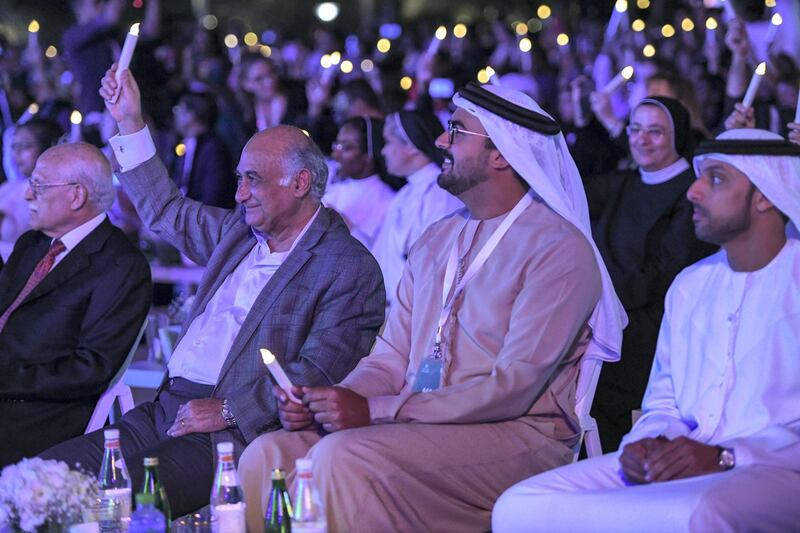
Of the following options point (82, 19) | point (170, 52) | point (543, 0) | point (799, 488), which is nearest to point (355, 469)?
point (799, 488)

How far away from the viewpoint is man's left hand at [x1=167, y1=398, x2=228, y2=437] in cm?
466

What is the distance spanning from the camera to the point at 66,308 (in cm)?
523

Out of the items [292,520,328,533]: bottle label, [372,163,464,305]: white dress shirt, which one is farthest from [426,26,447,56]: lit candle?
[292,520,328,533]: bottle label

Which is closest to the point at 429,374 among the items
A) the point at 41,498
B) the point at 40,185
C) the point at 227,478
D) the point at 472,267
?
the point at 472,267

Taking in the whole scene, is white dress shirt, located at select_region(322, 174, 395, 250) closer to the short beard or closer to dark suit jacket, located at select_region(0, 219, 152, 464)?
dark suit jacket, located at select_region(0, 219, 152, 464)

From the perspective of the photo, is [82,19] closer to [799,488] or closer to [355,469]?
[355,469]

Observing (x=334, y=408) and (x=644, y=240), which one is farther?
(x=644, y=240)

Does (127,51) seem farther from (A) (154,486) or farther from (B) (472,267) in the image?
(A) (154,486)

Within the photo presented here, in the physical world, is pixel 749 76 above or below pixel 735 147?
above

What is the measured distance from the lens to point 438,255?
4.69 m

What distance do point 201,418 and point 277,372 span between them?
839mm

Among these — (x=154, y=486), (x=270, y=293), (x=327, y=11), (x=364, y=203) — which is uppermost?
(x=327, y=11)

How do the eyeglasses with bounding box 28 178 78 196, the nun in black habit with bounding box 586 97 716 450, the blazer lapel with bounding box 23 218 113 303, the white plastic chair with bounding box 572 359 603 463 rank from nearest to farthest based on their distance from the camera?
the white plastic chair with bounding box 572 359 603 463
the blazer lapel with bounding box 23 218 113 303
the eyeglasses with bounding box 28 178 78 196
the nun in black habit with bounding box 586 97 716 450

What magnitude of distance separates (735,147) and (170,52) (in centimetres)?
1123
